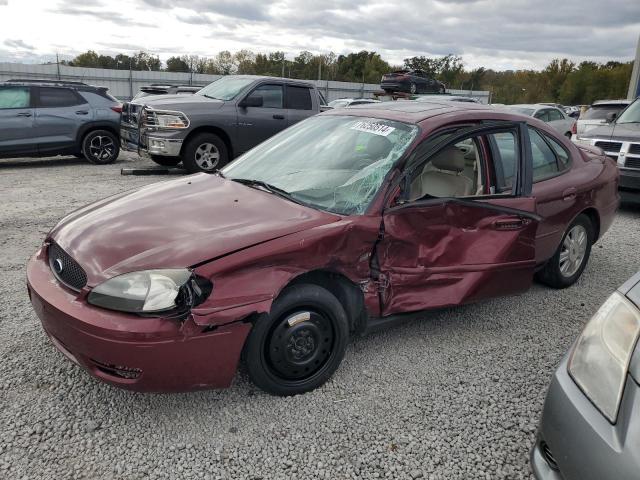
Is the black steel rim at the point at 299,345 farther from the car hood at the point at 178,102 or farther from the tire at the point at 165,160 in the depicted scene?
A: the tire at the point at 165,160

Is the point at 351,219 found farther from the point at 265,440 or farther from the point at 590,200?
the point at 590,200

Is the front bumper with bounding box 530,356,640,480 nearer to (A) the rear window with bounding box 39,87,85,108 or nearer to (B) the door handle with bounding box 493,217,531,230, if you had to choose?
(B) the door handle with bounding box 493,217,531,230

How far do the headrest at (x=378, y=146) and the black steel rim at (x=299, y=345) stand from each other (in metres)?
1.07

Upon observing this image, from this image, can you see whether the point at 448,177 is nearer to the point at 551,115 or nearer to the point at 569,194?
the point at 569,194

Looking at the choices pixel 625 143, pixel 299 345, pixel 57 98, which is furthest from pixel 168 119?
pixel 625 143

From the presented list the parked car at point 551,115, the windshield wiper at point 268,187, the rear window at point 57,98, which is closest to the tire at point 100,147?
the rear window at point 57,98

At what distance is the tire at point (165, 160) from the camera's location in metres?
9.28

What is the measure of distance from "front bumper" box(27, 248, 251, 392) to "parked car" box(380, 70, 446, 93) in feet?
75.5

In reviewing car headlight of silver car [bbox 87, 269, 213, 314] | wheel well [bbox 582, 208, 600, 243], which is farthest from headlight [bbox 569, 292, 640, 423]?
wheel well [bbox 582, 208, 600, 243]

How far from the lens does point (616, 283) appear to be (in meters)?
4.60

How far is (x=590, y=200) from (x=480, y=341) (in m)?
1.71

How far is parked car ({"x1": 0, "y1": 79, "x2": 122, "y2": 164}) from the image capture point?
9492 mm

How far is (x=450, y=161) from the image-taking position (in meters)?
3.54

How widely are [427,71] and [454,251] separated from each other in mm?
68491
